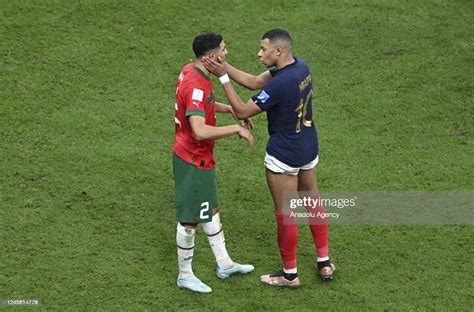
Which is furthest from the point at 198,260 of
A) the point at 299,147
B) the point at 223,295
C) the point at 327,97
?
the point at 327,97

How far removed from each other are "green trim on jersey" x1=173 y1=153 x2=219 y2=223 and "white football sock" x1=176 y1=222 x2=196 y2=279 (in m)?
0.12

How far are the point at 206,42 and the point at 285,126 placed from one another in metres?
1.12

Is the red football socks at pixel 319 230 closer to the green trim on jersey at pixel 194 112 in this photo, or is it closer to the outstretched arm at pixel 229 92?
the outstretched arm at pixel 229 92

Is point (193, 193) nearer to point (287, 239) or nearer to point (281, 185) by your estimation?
point (281, 185)

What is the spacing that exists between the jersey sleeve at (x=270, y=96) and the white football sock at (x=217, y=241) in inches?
48.1

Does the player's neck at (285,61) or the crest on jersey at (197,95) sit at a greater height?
the player's neck at (285,61)

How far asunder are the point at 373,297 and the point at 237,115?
2.23 m

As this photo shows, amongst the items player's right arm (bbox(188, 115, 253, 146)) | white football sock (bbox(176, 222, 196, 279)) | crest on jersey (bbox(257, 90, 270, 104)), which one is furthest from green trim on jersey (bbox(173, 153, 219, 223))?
crest on jersey (bbox(257, 90, 270, 104))

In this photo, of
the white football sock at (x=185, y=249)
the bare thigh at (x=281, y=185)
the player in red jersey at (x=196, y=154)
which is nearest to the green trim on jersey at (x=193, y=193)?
the player in red jersey at (x=196, y=154)

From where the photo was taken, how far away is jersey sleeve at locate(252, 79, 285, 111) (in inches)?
305

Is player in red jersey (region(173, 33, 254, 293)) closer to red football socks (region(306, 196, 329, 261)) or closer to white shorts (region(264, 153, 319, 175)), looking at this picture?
white shorts (region(264, 153, 319, 175))

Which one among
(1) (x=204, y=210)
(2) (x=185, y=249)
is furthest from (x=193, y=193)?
(2) (x=185, y=249)

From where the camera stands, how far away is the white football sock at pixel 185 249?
7.98 meters

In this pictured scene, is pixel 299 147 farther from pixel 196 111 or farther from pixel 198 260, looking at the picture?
pixel 198 260
